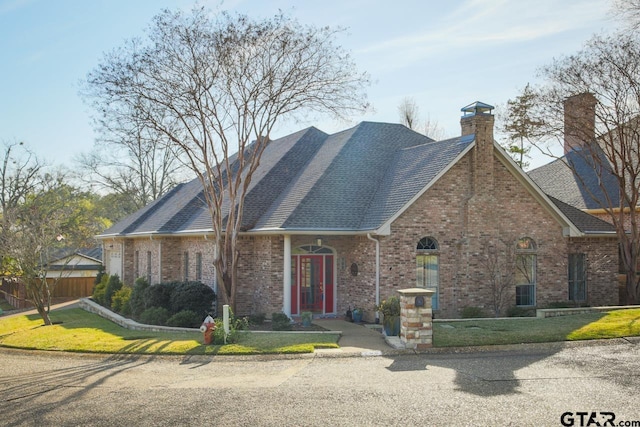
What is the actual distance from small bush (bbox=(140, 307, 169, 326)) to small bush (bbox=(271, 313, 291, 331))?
148 inches

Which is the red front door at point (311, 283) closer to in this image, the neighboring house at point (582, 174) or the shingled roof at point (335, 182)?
the shingled roof at point (335, 182)

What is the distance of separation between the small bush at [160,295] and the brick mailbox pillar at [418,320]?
32.9 feet

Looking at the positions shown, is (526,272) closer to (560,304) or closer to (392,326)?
(560,304)

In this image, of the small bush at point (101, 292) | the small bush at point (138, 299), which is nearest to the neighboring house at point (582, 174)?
the small bush at point (138, 299)

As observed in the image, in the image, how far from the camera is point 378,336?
17.1 m

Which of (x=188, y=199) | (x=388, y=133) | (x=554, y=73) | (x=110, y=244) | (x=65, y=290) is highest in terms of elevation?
(x=554, y=73)

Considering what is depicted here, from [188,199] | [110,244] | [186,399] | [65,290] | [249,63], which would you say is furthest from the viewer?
[65,290]

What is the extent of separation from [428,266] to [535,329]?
483cm

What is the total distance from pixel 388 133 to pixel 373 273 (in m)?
8.71

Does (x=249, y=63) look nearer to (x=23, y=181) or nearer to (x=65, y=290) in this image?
(x=65, y=290)

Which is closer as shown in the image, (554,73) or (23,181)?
(554,73)

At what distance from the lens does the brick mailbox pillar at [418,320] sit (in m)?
14.7

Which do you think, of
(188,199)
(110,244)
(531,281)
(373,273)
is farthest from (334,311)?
(110,244)

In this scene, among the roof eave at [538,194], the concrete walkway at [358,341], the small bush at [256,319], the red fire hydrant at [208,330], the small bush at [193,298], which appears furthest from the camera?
the roof eave at [538,194]
